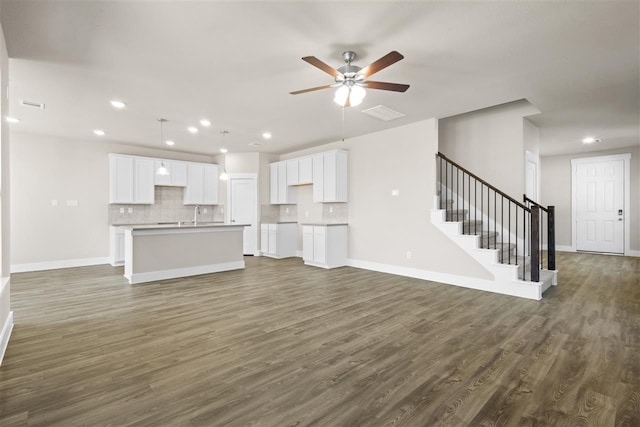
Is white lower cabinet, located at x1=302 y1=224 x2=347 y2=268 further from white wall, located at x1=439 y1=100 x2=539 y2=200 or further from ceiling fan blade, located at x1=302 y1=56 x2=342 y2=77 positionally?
ceiling fan blade, located at x1=302 y1=56 x2=342 y2=77

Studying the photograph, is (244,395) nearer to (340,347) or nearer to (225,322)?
(340,347)

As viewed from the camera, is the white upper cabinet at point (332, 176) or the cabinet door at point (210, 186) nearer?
the white upper cabinet at point (332, 176)

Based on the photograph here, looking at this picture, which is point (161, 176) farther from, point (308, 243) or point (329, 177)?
point (329, 177)

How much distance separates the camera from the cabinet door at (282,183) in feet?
26.7

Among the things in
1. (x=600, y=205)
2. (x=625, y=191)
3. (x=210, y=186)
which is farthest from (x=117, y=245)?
(x=625, y=191)

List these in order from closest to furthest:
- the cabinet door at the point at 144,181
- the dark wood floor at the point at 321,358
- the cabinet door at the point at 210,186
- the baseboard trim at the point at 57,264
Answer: the dark wood floor at the point at 321,358
the baseboard trim at the point at 57,264
the cabinet door at the point at 144,181
the cabinet door at the point at 210,186

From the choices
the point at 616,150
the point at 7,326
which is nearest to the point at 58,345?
the point at 7,326

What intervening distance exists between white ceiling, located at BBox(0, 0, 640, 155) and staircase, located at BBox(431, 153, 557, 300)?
1534mm

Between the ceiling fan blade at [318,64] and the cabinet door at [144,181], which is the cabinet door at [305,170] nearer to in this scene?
the cabinet door at [144,181]

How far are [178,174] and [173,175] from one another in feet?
0.43

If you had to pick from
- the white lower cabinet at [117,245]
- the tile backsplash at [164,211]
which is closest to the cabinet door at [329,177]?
the tile backsplash at [164,211]

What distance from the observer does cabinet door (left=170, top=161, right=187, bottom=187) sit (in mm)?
7816

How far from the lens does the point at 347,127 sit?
5934mm

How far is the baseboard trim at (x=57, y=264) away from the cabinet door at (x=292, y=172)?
4618 mm
